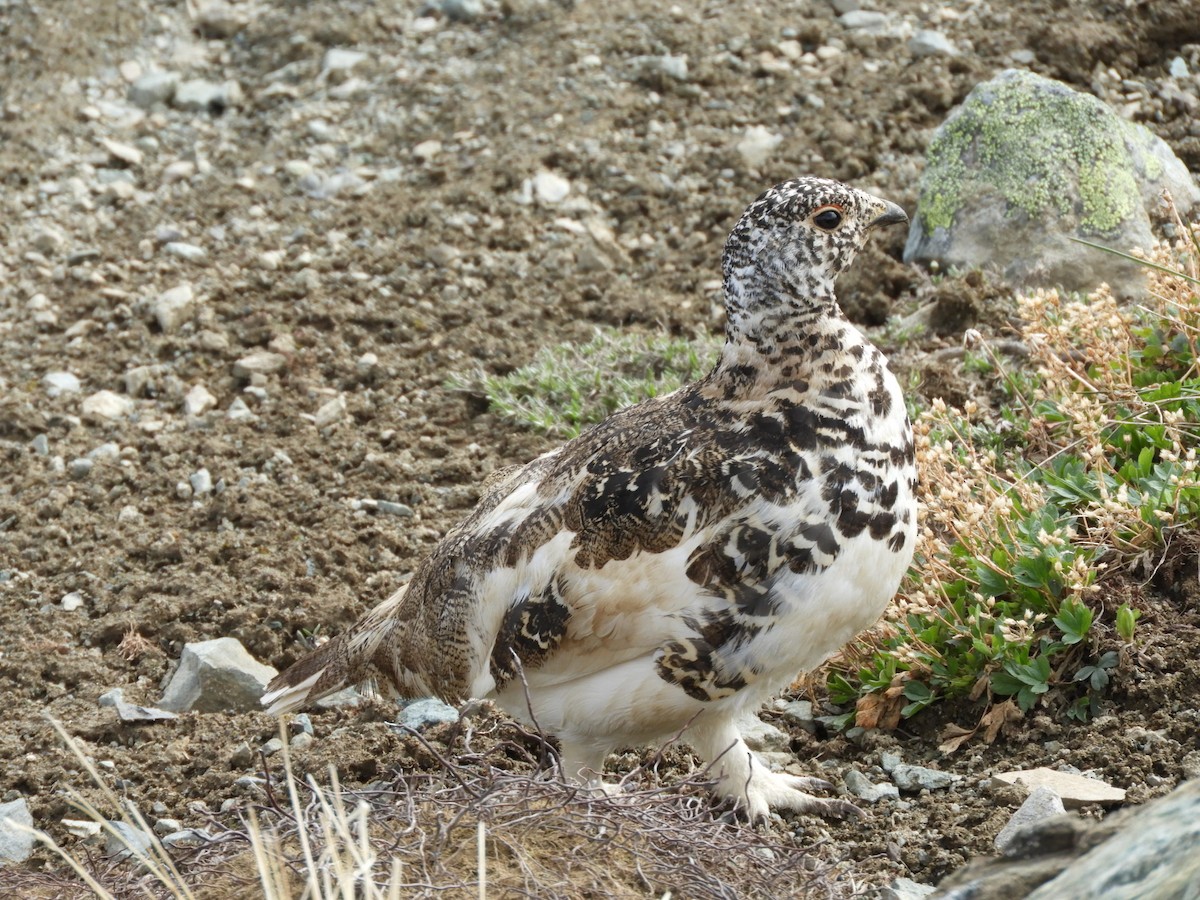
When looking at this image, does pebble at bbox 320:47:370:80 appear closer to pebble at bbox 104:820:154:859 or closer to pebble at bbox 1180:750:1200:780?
pebble at bbox 104:820:154:859

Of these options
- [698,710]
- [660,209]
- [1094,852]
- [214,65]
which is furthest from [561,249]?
[1094,852]

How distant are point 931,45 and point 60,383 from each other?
4.54 m

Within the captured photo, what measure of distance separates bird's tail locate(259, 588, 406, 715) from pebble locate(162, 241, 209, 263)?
3.30 m

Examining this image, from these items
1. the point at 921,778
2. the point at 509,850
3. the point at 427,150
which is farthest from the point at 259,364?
the point at 509,850

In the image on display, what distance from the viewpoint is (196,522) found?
5.43 meters

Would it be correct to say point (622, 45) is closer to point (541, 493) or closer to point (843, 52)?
point (843, 52)

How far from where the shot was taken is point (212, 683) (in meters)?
4.51

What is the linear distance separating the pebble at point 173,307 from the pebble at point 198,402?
1.77ft

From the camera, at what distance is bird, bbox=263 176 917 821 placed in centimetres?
336

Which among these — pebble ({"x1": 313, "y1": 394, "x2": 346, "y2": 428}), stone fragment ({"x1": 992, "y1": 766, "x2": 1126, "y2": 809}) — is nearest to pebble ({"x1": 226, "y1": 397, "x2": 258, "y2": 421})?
pebble ({"x1": 313, "y1": 394, "x2": 346, "y2": 428})

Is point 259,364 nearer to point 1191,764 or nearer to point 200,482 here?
point 200,482

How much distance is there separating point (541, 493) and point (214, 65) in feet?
18.5

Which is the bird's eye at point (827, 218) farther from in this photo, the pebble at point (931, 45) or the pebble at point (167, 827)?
the pebble at point (931, 45)

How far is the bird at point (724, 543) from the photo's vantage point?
336 centimetres
